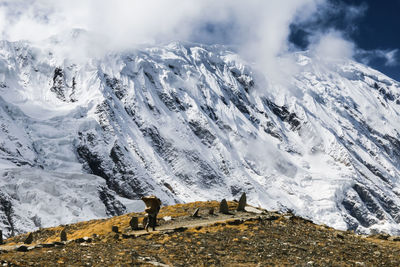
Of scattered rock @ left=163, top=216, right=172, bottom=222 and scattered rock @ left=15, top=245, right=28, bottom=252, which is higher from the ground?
scattered rock @ left=163, top=216, right=172, bottom=222

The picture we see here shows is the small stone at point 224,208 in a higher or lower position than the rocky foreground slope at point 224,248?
higher

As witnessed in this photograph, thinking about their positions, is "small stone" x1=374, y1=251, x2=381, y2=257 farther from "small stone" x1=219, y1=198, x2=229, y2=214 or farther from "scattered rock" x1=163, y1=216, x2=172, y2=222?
"scattered rock" x1=163, y1=216, x2=172, y2=222

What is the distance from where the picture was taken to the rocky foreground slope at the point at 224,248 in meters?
15.8

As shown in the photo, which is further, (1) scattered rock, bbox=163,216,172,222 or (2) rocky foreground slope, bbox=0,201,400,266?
(1) scattered rock, bbox=163,216,172,222

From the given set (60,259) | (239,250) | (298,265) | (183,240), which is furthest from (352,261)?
(60,259)

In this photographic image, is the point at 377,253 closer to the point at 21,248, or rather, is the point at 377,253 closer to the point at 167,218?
the point at 167,218

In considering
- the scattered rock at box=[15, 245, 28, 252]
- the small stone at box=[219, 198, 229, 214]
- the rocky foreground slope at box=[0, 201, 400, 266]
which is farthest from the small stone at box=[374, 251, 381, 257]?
the scattered rock at box=[15, 245, 28, 252]

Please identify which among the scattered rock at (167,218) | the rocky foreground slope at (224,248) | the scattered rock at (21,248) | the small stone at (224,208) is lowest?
the scattered rock at (21,248)

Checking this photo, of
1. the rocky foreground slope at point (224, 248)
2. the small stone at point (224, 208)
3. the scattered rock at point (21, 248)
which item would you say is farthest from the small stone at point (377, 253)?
the scattered rock at point (21, 248)

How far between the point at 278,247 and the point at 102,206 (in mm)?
184494

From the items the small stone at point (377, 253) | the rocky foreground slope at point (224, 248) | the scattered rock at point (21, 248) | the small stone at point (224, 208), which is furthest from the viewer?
the small stone at point (224, 208)

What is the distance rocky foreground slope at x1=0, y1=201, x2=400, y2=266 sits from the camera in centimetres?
1581

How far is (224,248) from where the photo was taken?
58.9 feet

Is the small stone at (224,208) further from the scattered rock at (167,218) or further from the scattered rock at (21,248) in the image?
the scattered rock at (21,248)
